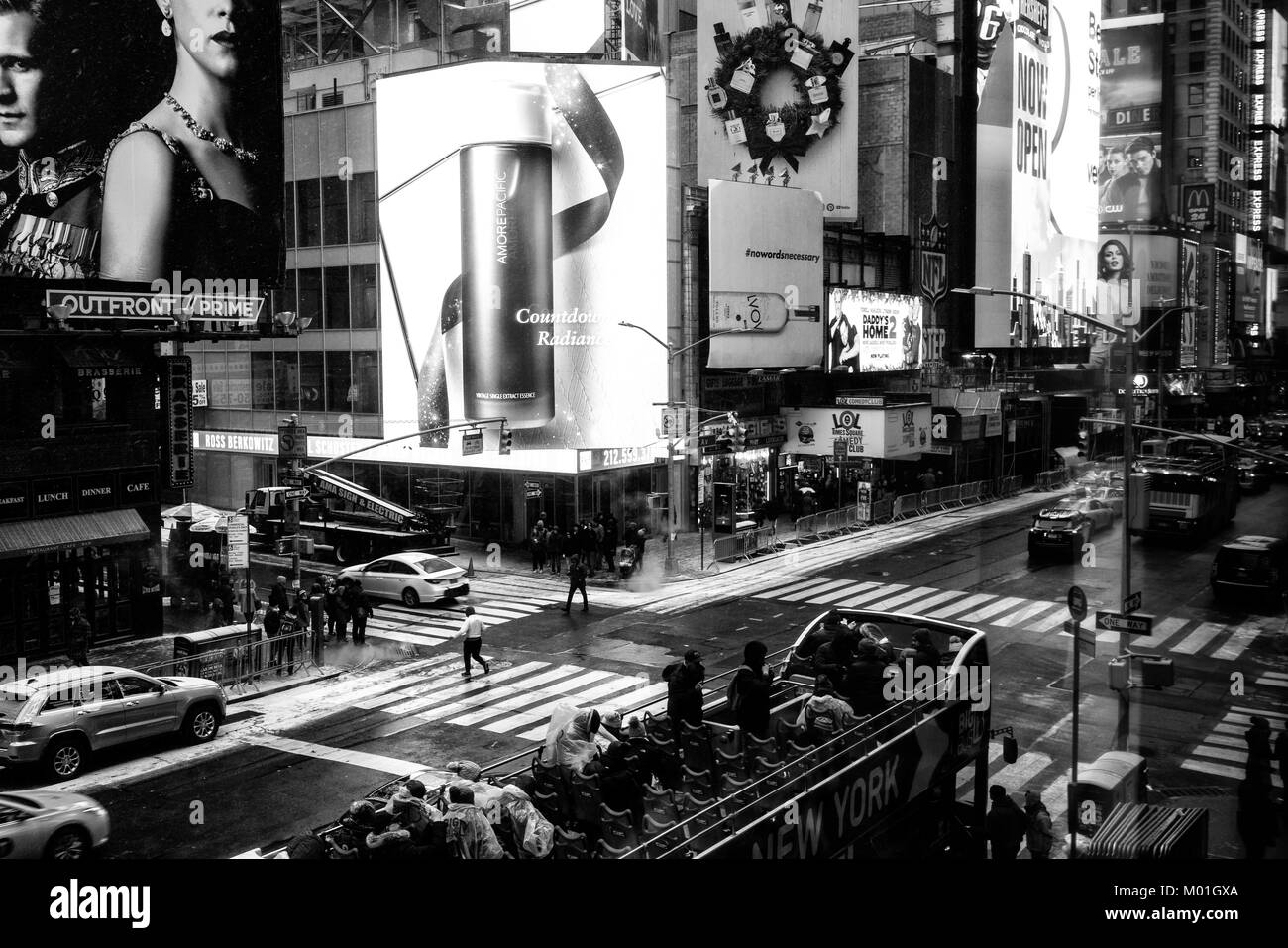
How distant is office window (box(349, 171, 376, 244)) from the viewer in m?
46.2

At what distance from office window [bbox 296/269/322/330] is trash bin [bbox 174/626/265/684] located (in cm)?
2499

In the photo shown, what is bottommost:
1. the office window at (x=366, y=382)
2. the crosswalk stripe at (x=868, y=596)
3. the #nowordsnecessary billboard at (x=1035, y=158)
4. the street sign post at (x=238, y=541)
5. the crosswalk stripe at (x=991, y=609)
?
the crosswalk stripe at (x=991, y=609)

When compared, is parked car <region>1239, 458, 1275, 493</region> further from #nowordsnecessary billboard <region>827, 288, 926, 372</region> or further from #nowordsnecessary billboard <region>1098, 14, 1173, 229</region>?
#nowordsnecessary billboard <region>1098, 14, 1173, 229</region>

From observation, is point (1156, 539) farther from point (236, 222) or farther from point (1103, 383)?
point (236, 222)

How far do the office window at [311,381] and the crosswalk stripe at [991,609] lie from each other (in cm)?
2916

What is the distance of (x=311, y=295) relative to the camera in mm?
48219

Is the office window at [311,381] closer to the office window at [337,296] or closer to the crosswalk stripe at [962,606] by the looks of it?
the office window at [337,296]

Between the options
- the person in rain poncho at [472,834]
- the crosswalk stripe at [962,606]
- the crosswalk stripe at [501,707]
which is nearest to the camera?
the person in rain poncho at [472,834]

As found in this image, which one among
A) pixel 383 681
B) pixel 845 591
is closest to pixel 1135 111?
pixel 845 591

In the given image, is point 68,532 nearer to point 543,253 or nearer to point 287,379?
point 543,253

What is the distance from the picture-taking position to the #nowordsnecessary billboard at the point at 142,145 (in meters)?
24.8

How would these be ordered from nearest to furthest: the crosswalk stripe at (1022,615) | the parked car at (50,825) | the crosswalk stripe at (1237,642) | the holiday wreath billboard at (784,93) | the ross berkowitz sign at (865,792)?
the ross berkowitz sign at (865,792) < the parked car at (50,825) < the crosswalk stripe at (1237,642) < the crosswalk stripe at (1022,615) < the holiday wreath billboard at (784,93)

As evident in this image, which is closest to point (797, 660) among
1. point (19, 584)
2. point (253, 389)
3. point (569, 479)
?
point (19, 584)

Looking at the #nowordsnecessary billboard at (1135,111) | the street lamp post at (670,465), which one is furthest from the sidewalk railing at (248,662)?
the #nowordsnecessary billboard at (1135,111)
